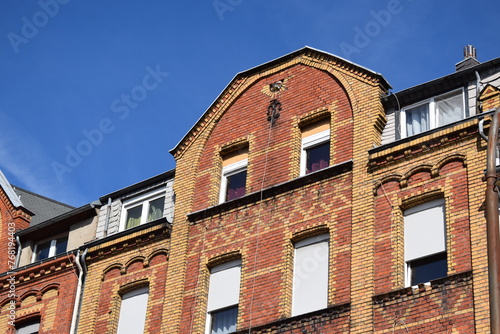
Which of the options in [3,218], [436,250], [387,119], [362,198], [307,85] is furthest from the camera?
[3,218]

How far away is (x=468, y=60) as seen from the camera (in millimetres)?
29562

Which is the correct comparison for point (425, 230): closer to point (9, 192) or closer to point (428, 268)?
point (428, 268)

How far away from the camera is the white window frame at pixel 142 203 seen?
3228 centimetres

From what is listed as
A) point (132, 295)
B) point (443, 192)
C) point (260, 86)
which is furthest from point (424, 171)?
point (132, 295)

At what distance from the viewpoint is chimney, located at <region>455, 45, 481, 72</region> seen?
29.3 m

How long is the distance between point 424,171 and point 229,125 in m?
7.81

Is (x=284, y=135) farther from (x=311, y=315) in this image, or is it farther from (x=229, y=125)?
(x=311, y=315)

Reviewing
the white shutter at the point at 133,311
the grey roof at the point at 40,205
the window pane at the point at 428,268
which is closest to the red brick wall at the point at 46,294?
the white shutter at the point at 133,311

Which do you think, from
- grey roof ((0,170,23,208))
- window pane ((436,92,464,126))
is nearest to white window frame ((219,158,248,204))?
window pane ((436,92,464,126))

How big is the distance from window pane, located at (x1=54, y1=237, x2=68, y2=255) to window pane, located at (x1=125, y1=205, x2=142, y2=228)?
9.45ft

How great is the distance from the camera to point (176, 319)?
28125mm

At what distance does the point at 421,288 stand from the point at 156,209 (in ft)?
37.5

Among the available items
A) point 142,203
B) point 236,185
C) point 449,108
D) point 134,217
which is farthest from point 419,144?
point 134,217

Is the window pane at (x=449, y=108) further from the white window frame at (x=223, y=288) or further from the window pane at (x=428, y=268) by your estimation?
the white window frame at (x=223, y=288)
